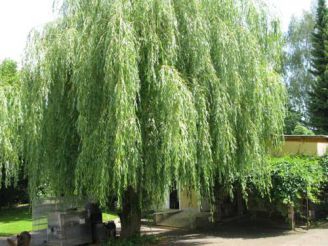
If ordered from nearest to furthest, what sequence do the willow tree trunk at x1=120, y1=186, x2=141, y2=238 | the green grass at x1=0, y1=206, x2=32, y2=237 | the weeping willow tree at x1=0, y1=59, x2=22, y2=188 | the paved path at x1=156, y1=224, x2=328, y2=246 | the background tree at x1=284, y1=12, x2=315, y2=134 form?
the willow tree trunk at x1=120, y1=186, x2=141, y2=238, the weeping willow tree at x1=0, y1=59, x2=22, y2=188, the paved path at x1=156, y1=224, x2=328, y2=246, the green grass at x1=0, y1=206, x2=32, y2=237, the background tree at x1=284, y1=12, x2=315, y2=134

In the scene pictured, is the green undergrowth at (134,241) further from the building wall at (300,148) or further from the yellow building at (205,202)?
the building wall at (300,148)

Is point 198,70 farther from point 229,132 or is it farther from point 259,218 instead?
point 259,218

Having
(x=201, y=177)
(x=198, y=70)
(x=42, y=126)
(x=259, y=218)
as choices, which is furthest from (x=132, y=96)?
(x=259, y=218)

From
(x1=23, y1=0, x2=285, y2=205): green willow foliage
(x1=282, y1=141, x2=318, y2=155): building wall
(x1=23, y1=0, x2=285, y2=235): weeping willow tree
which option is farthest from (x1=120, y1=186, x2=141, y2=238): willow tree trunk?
(x1=282, y1=141, x2=318, y2=155): building wall

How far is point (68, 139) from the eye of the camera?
1121cm

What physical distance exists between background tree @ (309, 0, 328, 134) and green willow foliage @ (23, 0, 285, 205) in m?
19.9

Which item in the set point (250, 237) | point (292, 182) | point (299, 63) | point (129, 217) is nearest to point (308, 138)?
point (292, 182)

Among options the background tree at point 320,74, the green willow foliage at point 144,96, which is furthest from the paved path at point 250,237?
the background tree at point 320,74

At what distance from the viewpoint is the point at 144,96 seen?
10.7 m

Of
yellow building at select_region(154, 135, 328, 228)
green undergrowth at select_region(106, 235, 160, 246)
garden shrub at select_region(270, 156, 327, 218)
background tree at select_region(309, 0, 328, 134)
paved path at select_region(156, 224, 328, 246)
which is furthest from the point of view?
background tree at select_region(309, 0, 328, 134)

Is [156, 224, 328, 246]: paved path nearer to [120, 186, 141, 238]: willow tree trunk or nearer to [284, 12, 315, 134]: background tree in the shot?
[120, 186, 141, 238]: willow tree trunk

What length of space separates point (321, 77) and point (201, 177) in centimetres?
2238

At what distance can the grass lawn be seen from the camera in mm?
19094

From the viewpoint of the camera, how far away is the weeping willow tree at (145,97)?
9.78m
